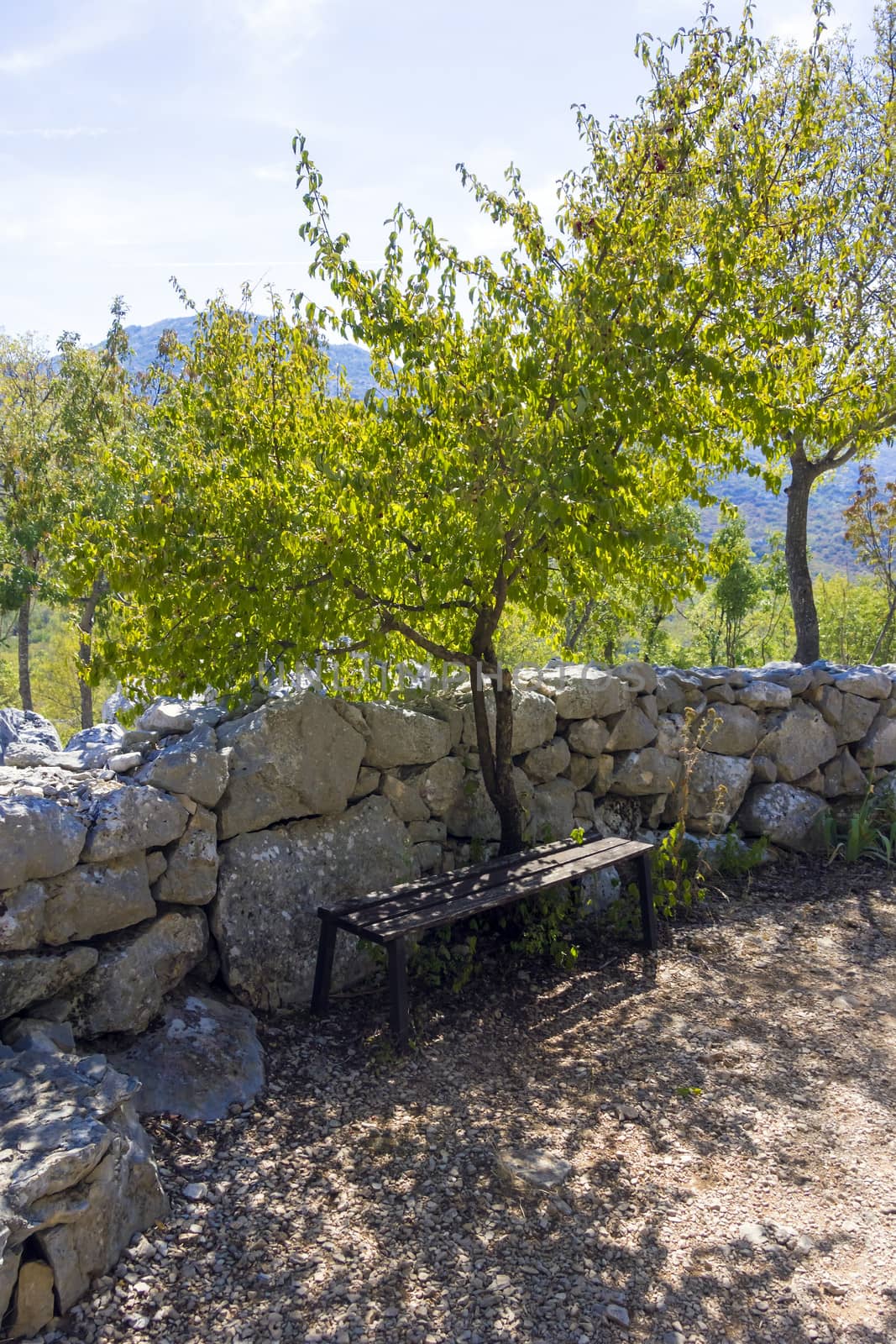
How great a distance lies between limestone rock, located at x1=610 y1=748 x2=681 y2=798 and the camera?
5539 mm

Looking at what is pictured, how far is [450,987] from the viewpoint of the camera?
4008 millimetres

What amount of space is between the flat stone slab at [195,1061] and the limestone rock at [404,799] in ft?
4.16

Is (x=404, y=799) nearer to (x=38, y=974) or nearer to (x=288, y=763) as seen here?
(x=288, y=763)

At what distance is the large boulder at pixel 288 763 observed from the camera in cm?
388

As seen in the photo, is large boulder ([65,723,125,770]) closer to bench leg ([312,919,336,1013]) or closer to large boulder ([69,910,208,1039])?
large boulder ([69,910,208,1039])

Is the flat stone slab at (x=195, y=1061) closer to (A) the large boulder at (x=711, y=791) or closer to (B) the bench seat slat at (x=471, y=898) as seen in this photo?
(B) the bench seat slat at (x=471, y=898)

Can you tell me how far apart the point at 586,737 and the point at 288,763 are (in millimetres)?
2027

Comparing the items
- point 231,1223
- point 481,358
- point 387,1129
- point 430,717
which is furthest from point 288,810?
point 481,358

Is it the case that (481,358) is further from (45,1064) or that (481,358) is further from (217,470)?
(45,1064)

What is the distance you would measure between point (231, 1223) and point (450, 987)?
1.62 meters

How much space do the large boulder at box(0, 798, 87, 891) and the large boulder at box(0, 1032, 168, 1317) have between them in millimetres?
613

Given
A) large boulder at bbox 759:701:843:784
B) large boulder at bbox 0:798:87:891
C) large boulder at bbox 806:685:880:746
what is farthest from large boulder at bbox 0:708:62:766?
large boulder at bbox 806:685:880:746

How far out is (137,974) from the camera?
332 centimetres

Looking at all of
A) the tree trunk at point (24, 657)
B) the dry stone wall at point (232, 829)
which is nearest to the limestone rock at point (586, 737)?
the dry stone wall at point (232, 829)
